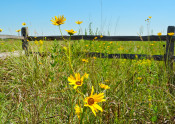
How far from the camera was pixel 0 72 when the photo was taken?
2.75 meters

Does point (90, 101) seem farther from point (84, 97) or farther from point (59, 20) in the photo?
point (59, 20)

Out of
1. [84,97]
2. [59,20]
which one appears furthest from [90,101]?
[59,20]

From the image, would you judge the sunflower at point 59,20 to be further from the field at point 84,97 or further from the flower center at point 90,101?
the flower center at point 90,101

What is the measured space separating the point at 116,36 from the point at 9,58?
2.48m

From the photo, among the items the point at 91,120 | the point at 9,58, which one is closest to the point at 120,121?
the point at 91,120

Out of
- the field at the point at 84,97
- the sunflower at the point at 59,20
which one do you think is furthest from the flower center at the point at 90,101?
the sunflower at the point at 59,20

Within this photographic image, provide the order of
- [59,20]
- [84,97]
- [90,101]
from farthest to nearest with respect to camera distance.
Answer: [59,20] → [84,97] → [90,101]

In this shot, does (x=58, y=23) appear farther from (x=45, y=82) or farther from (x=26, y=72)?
(x=26, y=72)

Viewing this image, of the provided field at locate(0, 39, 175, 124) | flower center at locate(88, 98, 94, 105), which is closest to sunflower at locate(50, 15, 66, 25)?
field at locate(0, 39, 175, 124)

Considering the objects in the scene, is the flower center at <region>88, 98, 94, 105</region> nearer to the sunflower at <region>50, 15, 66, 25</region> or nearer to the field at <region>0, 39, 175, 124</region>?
the field at <region>0, 39, 175, 124</region>

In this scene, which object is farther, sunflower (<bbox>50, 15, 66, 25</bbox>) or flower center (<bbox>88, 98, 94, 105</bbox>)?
sunflower (<bbox>50, 15, 66, 25</bbox>)

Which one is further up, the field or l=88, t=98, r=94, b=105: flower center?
l=88, t=98, r=94, b=105: flower center

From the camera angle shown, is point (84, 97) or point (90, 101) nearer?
point (90, 101)

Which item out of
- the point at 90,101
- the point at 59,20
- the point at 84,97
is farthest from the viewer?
the point at 59,20
